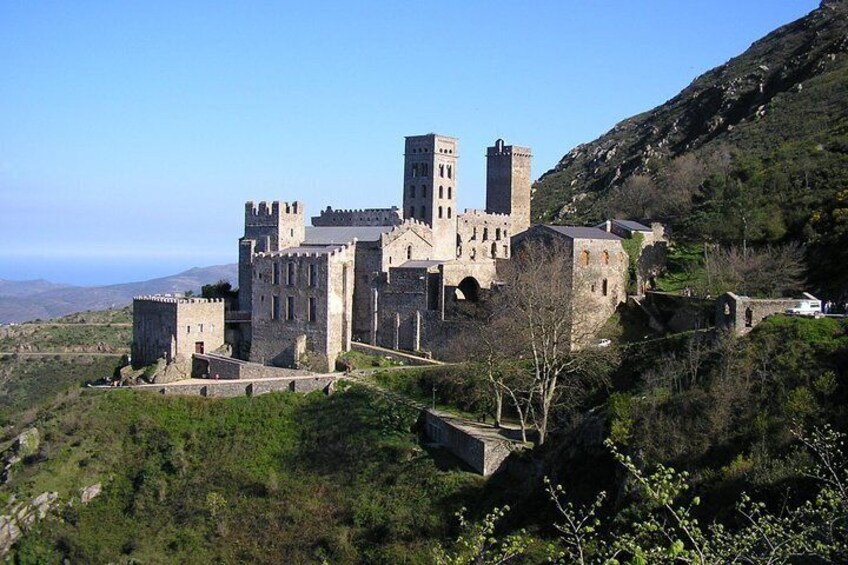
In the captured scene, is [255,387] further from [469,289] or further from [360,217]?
[360,217]

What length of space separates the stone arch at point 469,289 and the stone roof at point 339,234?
5898mm

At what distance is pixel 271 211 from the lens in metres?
55.3

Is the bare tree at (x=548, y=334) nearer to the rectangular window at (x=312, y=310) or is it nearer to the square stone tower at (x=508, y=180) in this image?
the rectangular window at (x=312, y=310)

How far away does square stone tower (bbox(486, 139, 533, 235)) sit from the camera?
7975 centimetres

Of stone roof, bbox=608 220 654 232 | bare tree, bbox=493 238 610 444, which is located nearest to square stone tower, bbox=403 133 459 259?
stone roof, bbox=608 220 654 232

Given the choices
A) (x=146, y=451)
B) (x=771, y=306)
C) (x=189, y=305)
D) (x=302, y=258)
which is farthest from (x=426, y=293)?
(x=771, y=306)

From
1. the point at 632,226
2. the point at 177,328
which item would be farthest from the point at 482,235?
the point at 177,328

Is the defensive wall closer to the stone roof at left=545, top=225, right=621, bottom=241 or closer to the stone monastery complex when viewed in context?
the stone monastery complex

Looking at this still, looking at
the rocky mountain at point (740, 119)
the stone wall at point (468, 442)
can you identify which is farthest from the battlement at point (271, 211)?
the rocky mountain at point (740, 119)

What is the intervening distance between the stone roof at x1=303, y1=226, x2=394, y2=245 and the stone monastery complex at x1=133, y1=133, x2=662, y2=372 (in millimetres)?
118

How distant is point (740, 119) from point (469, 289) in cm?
5581

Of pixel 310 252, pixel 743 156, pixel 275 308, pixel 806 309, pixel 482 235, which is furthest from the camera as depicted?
pixel 743 156

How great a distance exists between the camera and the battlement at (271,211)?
2165 inches

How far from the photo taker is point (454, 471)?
36.7 meters
